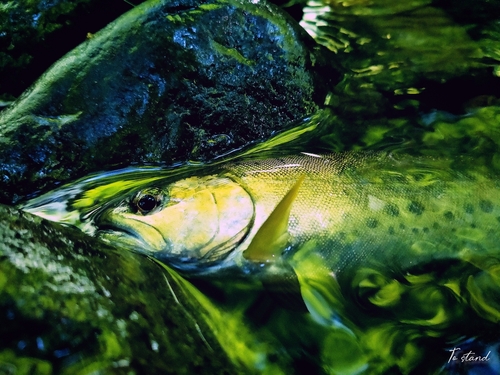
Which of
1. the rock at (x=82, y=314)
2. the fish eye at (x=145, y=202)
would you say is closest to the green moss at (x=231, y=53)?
the fish eye at (x=145, y=202)

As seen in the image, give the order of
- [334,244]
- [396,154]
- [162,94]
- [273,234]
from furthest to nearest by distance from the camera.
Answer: [162,94] → [396,154] → [334,244] → [273,234]

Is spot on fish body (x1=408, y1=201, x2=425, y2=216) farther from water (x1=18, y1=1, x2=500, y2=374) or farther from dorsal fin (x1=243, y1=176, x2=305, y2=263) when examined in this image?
dorsal fin (x1=243, y1=176, x2=305, y2=263)

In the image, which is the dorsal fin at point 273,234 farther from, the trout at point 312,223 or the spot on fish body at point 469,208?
the spot on fish body at point 469,208

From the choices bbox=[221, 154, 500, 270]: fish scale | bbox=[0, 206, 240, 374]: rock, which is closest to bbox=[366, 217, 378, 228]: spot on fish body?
bbox=[221, 154, 500, 270]: fish scale

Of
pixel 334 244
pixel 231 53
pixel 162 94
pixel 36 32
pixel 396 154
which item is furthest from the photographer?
pixel 36 32

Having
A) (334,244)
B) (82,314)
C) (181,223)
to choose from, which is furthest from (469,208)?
(82,314)

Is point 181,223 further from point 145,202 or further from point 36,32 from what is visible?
point 36,32

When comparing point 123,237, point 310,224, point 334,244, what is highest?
point 123,237

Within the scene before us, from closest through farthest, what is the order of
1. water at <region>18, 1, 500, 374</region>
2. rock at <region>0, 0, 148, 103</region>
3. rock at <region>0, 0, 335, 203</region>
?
water at <region>18, 1, 500, 374</region> < rock at <region>0, 0, 335, 203</region> < rock at <region>0, 0, 148, 103</region>
